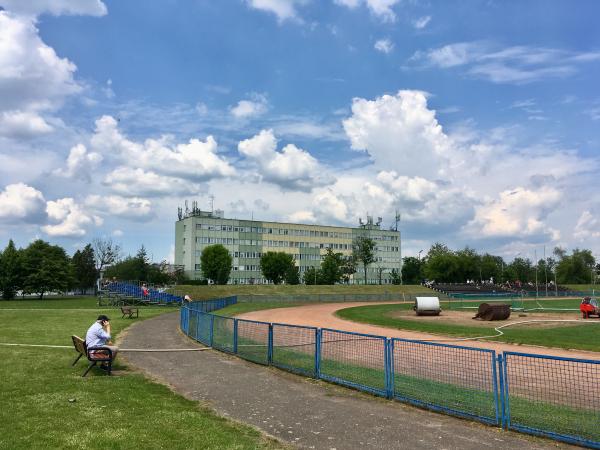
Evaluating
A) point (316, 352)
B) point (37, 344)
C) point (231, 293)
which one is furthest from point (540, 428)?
point (231, 293)

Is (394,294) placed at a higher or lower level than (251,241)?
lower

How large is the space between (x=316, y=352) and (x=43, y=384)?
19.6 ft

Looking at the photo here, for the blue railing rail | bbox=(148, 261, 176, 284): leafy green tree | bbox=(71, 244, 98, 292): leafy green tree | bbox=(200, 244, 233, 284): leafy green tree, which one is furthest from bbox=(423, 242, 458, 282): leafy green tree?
the blue railing rail

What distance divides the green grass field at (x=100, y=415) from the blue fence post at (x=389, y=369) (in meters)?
3.35

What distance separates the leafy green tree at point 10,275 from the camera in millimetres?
73438

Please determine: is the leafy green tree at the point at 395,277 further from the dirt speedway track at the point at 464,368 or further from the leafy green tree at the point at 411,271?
the dirt speedway track at the point at 464,368

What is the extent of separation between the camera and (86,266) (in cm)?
10812

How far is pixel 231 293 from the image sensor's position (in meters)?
72.6

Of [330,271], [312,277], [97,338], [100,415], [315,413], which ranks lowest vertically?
[315,413]

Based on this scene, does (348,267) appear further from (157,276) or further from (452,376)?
(452,376)

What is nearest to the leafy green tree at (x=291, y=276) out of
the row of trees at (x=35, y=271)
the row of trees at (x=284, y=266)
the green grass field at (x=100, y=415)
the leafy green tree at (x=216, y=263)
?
the row of trees at (x=284, y=266)

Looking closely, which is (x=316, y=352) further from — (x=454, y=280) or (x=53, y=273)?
(x=454, y=280)

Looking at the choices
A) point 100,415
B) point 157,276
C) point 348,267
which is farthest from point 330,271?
point 100,415

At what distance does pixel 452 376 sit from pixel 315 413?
3009mm
